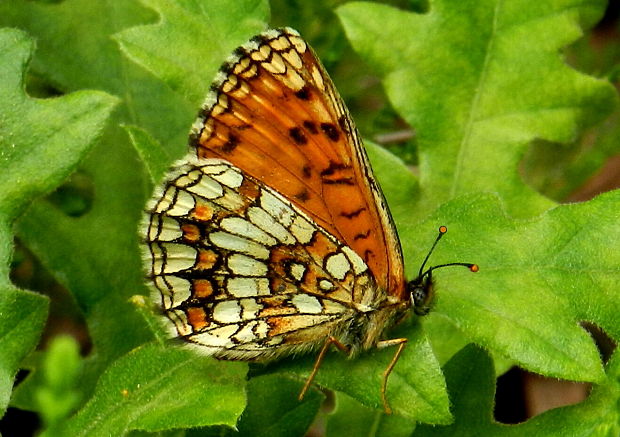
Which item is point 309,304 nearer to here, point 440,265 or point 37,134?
point 440,265

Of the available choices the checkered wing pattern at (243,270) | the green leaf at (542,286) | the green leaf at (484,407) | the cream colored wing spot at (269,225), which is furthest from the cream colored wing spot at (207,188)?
the green leaf at (484,407)

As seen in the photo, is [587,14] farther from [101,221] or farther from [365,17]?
[101,221]

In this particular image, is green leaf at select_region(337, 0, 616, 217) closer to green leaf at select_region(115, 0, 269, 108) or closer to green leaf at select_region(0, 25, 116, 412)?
green leaf at select_region(115, 0, 269, 108)

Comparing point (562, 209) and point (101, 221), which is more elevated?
point (562, 209)

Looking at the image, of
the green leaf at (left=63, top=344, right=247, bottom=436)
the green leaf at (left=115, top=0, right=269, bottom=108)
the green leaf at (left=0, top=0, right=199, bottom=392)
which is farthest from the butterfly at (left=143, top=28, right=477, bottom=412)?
the green leaf at (left=0, top=0, right=199, bottom=392)

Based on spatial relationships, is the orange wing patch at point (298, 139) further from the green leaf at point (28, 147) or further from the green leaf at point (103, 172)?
the green leaf at point (103, 172)

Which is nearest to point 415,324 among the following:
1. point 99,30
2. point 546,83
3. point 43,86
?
point 546,83

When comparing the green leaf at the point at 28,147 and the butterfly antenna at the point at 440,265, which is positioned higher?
the green leaf at the point at 28,147
